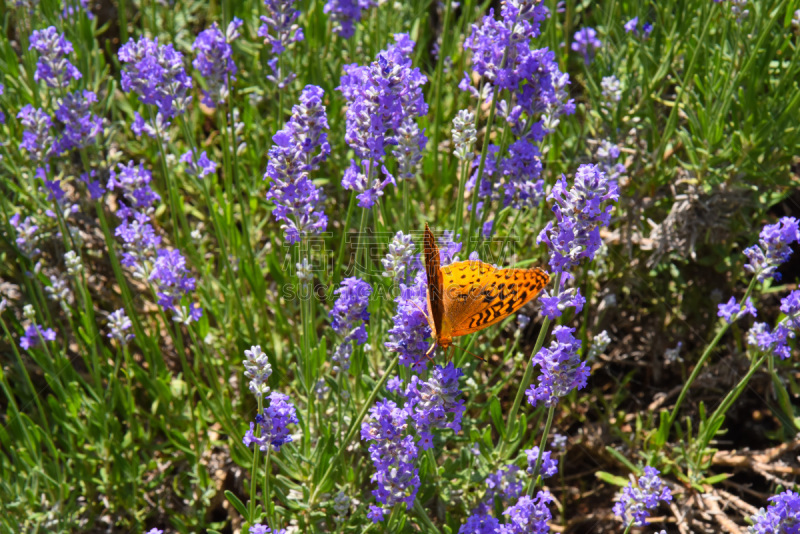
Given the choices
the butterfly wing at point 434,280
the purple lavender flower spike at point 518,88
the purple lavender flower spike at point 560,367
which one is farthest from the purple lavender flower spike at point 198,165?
the purple lavender flower spike at point 560,367

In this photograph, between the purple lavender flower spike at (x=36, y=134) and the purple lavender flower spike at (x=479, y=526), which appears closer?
the purple lavender flower spike at (x=479, y=526)

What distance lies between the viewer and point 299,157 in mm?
2318

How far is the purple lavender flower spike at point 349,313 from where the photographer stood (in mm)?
2391

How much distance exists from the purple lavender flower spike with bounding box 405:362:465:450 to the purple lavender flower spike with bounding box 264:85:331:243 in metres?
0.71

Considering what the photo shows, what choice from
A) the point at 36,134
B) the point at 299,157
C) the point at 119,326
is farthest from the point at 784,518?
the point at 36,134

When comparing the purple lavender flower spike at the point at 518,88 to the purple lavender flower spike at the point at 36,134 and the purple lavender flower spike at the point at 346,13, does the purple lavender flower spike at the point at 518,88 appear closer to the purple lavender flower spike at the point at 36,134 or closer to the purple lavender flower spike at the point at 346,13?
the purple lavender flower spike at the point at 346,13

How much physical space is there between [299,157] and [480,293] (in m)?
0.77

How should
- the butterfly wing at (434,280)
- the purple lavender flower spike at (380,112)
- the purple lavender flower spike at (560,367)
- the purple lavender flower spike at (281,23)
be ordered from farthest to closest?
1. the purple lavender flower spike at (281,23)
2. the purple lavender flower spike at (380,112)
3. the butterfly wing at (434,280)
4. the purple lavender flower spike at (560,367)

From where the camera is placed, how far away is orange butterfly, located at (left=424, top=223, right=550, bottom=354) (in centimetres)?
210

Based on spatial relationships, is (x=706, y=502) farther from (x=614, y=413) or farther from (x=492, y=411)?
(x=492, y=411)

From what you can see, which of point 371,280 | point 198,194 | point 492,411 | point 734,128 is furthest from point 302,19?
point 492,411

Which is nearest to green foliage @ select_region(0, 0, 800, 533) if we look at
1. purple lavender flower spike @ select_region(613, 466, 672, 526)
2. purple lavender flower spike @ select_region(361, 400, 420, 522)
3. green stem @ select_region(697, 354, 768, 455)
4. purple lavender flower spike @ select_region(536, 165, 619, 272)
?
green stem @ select_region(697, 354, 768, 455)

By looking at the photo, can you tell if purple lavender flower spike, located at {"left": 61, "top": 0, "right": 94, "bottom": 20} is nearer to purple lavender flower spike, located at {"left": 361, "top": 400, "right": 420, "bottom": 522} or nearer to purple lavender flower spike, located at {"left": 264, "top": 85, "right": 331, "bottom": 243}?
purple lavender flower spike, located at {"left": 264, "top": 85, "right": 331, "bottom": 243}

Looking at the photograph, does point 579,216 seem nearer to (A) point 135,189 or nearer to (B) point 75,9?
(A) point 135,189
